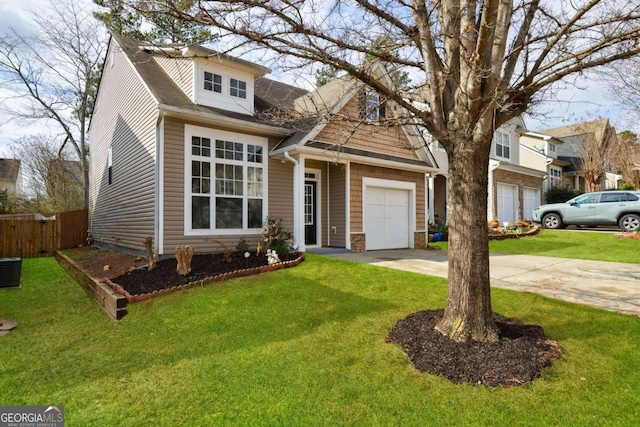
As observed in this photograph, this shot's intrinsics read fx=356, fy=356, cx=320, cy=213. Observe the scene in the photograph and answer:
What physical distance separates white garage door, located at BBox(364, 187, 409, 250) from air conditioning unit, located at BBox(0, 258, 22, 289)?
28.3 ft

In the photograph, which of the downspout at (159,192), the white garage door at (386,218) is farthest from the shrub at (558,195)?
the downspout at (159,192)

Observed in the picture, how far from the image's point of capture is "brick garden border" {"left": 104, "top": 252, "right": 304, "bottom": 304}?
19.3 feet

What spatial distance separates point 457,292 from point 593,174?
2666 cm

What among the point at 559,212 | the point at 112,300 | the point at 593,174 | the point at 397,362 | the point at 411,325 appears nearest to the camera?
the point at 397,362

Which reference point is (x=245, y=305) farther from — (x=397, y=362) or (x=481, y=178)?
(x=481, y=178)

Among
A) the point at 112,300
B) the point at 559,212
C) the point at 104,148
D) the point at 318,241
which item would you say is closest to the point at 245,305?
the point at 112,300

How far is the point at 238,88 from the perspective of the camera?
10.4m

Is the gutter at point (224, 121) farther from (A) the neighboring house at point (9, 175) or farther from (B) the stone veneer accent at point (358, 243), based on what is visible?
(A) the neighboring house at point (9, 175)

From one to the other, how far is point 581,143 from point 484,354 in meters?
28.3

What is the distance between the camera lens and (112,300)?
212 inches

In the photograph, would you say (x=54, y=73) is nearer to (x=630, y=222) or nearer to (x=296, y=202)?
(x=296, y=202)

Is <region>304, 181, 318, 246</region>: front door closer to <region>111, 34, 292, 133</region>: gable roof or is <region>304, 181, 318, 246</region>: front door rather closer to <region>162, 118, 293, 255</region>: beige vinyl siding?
<region>111, 34, 292, 133</region>: gable roof

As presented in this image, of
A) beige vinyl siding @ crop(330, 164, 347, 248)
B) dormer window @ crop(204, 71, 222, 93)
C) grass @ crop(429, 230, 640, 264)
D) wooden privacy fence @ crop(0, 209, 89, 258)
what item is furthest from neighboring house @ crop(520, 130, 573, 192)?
wooden privacy fence @ crop(0, 209, 89, 258)

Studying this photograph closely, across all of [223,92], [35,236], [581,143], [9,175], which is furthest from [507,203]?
[9,175]
